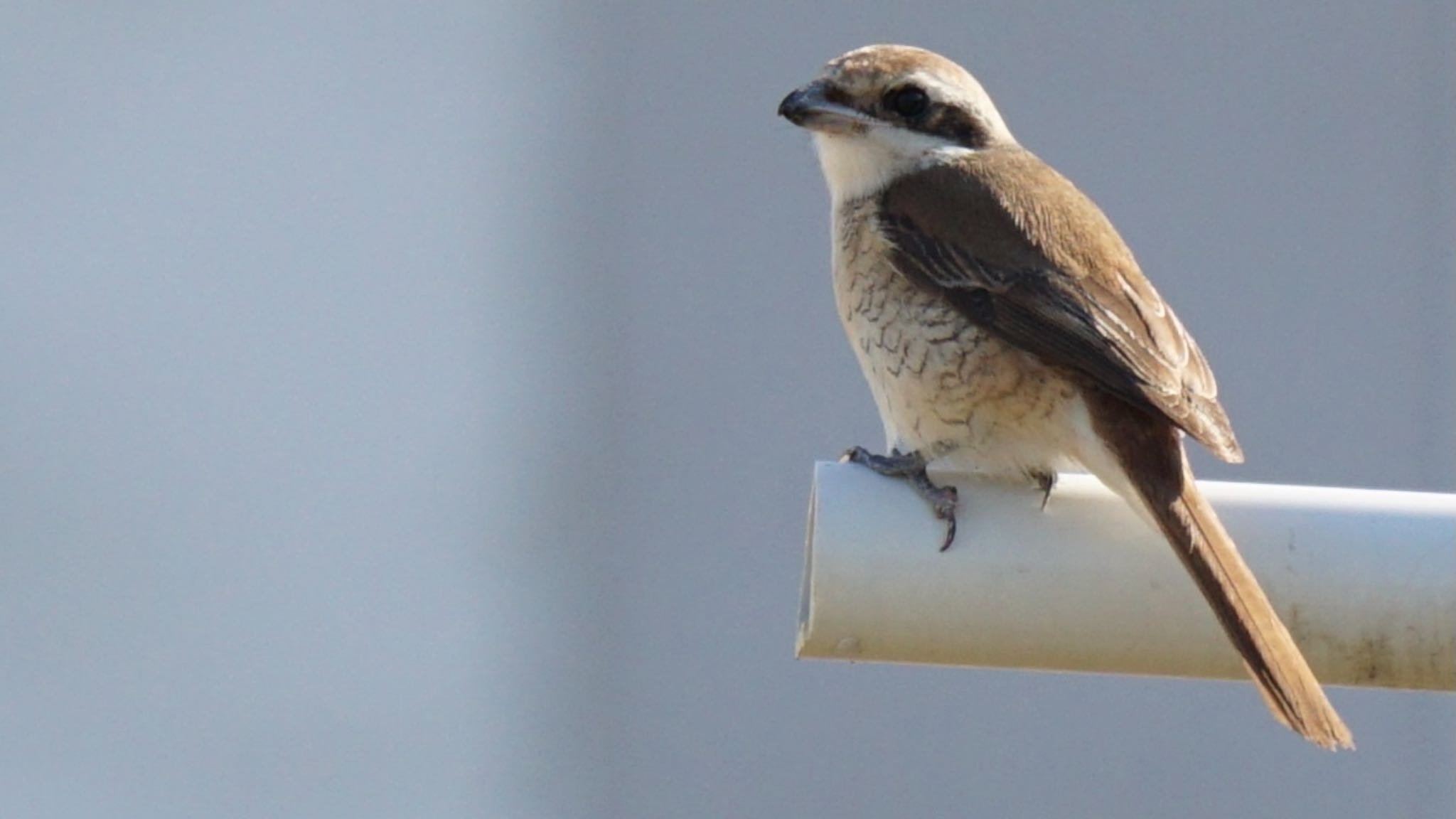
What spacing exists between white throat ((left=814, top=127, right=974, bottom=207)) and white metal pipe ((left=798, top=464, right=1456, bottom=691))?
1.13 metres

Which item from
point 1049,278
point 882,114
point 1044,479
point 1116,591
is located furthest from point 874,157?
point 1116,591

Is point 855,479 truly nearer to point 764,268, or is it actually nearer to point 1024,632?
point 1024,632

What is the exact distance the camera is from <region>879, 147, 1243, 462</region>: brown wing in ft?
9.37

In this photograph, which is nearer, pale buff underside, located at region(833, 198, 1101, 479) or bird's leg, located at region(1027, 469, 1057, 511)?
bird's leg, located at region(1027, 469, 1057, 511)

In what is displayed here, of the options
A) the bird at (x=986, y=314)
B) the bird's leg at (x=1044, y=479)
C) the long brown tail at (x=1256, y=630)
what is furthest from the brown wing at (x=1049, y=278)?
the long brown tail at (x=1256, y=630)

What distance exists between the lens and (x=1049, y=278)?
3066 millimetres

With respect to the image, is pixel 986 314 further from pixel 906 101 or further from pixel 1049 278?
pixel 906 101

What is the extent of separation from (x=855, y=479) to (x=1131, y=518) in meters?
0.34

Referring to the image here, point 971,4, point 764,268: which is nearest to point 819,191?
point 764,268

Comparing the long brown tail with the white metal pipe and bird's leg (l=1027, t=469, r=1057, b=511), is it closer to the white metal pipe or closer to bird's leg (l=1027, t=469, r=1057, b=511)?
the white metal pipe

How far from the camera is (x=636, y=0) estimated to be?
21.5ft

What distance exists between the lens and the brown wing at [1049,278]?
9.37 feet

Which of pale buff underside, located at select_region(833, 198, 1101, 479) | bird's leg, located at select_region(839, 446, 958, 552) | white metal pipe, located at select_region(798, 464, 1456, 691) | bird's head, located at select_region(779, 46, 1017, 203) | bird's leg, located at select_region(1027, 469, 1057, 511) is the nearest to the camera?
white metal pipe, located at select_region(798, 464, 1456, 691)

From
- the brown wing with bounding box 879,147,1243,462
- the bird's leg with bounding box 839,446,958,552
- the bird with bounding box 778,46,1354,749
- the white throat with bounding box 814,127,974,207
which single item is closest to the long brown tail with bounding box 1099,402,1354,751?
the bird with bounding box 778,46,1354,749
